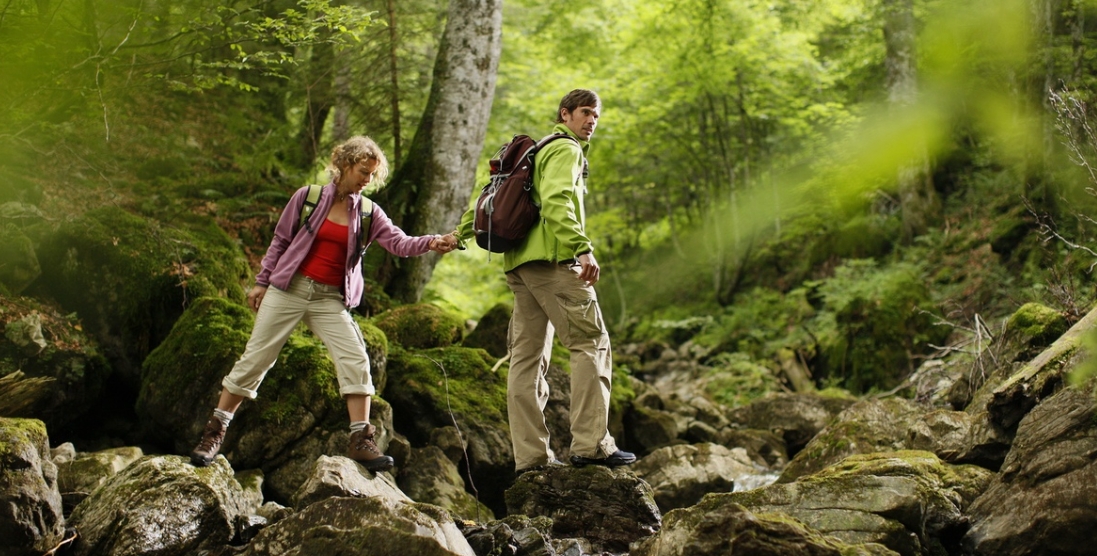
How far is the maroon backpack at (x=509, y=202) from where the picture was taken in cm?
497

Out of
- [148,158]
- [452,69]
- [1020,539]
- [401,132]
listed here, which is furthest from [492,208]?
[148,158]

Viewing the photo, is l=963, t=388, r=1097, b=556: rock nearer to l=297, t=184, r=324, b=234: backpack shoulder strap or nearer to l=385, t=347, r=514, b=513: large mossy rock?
l=385, t=347, r=514, b=513: large mossy rock

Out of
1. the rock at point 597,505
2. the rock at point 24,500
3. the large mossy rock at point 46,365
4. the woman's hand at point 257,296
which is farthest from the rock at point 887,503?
the large mossy rock at point 46,365

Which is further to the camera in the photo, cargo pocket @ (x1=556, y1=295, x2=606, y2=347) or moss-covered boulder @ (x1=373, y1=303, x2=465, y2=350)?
moss-covered boulder @ (x1=373, y1=303, x2=465, y2=350)

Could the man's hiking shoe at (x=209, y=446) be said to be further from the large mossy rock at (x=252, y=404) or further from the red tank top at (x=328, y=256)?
the red tank top at (x=328, y=256)

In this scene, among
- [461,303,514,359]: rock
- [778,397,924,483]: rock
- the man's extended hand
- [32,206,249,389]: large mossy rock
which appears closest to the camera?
the man's extended hand

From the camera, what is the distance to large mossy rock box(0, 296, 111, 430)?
231 inches

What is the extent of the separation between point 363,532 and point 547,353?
1980 millimetres

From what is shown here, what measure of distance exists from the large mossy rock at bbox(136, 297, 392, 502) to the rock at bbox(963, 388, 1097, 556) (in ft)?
14.0

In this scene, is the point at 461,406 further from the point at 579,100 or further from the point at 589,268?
the point at 579,100

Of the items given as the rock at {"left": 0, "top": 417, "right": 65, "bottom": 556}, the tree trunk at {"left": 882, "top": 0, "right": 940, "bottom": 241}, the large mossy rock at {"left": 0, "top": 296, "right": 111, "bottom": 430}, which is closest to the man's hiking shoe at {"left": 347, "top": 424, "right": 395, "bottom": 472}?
A: the rock at {"left": 0, "top": 417, "right": 65, "bottom": 556}

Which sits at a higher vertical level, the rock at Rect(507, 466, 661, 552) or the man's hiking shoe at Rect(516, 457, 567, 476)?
the man's hiking shoe at Rect(516, 457, 567, 476)

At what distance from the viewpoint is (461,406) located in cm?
702

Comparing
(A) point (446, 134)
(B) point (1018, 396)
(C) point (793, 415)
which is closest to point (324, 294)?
(B) point (1018, 396)
